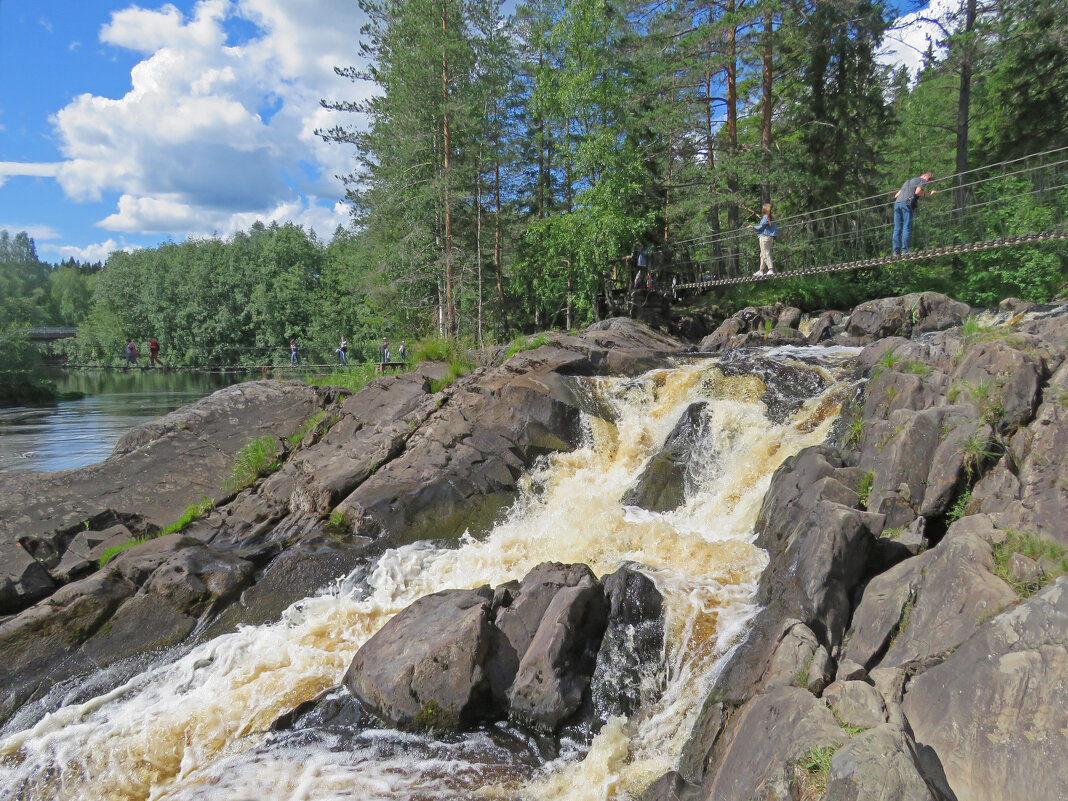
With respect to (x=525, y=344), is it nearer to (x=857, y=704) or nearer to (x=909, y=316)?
(x=909, y=316)

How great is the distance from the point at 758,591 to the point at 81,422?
23907mm

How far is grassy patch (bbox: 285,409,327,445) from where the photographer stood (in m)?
12.9

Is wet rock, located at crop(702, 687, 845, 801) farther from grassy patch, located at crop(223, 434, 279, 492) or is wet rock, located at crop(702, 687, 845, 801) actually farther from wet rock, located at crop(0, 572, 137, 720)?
grassy patch, located at crop(223, 434, 279, 492)

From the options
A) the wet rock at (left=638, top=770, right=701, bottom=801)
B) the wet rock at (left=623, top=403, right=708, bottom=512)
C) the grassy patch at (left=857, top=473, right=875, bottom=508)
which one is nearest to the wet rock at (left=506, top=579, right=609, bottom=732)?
the wet rock at (left=638, top=770, right=701, bottom=801)

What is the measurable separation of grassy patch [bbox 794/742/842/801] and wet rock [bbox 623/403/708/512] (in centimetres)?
592

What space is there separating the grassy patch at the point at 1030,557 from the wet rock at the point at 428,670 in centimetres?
474

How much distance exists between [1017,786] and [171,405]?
A: 2802 centimetres

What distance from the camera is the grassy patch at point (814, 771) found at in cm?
345

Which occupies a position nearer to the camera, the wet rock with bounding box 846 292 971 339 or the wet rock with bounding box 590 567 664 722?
the wet rock with bounding box 590 567 664 722

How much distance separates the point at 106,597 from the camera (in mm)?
7965

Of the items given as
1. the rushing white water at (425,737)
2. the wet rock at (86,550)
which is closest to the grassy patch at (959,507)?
the rushing white water at (425,737)

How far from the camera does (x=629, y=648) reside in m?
6.21

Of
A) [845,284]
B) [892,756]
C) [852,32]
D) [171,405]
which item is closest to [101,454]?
[171,405]

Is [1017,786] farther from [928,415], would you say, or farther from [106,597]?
[106,597]
